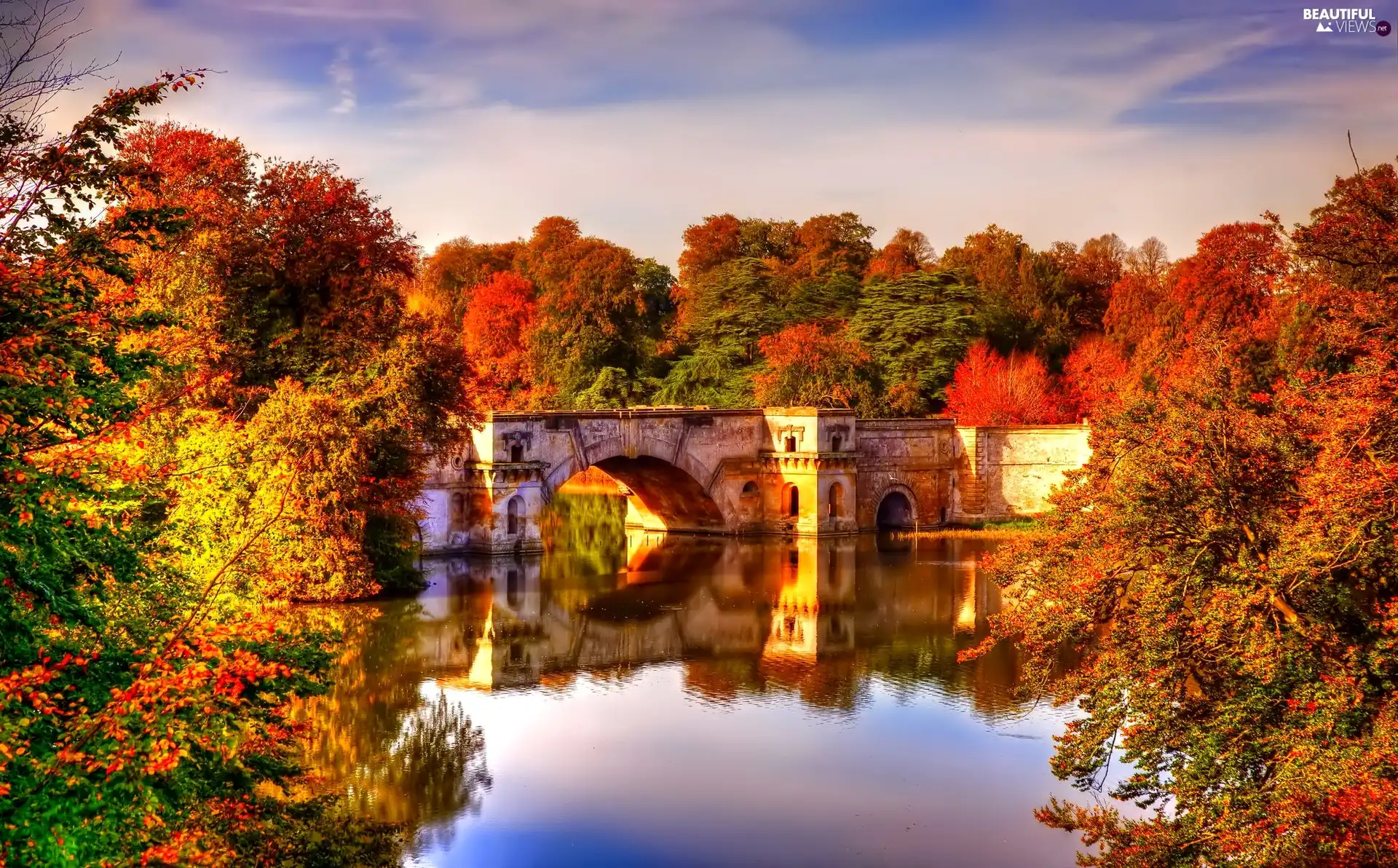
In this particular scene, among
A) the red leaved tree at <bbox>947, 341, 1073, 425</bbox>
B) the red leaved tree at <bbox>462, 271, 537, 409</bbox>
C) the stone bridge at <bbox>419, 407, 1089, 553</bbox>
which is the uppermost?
the red leaved tree at <bbox>462, 271, 537, 409</bbox>

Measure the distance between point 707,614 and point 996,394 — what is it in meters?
20.5

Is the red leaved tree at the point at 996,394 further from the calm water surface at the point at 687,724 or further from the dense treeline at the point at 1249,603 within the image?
the dense treeline at the point at 1249,603

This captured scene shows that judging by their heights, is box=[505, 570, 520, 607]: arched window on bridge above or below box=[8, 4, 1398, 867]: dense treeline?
below

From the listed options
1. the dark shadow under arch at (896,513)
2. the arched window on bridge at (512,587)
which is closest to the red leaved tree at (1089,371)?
the dark shadow under arch at (896,513)

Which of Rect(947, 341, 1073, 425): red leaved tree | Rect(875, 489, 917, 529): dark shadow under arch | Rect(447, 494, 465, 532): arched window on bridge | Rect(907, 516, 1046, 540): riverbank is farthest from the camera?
Rect(947, 341, 1073, 425): red leaved tree

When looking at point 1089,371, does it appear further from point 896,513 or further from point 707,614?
point 707,614

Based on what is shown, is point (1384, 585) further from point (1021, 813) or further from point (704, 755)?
point (704, 755)

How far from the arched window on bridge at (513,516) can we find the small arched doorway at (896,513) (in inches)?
481

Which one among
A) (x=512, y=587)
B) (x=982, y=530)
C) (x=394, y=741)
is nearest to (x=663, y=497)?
(x=982, y=530)

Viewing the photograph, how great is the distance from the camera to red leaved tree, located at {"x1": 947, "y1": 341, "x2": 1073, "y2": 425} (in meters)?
45.2

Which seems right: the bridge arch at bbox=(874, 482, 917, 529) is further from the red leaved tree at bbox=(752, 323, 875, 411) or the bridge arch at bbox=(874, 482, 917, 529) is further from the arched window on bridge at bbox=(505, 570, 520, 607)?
the arched window on bridge at bbox=(505, 570, 520, 607)

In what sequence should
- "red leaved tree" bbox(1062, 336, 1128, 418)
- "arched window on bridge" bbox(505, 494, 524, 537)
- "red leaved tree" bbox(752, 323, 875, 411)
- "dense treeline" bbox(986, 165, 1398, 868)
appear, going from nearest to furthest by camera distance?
"dense treeline" bbox(986, 165, 1398, 868) < "arched window on bridge" bbox(505, 494, 524, 537) < "red leaved tree" bbox(1062, 336, 1128, 418) < "red leaved tree" bbox(752, 323, 875, 411)

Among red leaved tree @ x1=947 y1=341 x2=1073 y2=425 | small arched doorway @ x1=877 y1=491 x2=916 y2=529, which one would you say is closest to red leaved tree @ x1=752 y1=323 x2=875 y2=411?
red leaved tree @ x1=947 y1=341 x2=1073 y2=425

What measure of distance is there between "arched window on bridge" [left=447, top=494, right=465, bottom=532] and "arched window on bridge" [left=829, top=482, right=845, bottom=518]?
11.1 m
